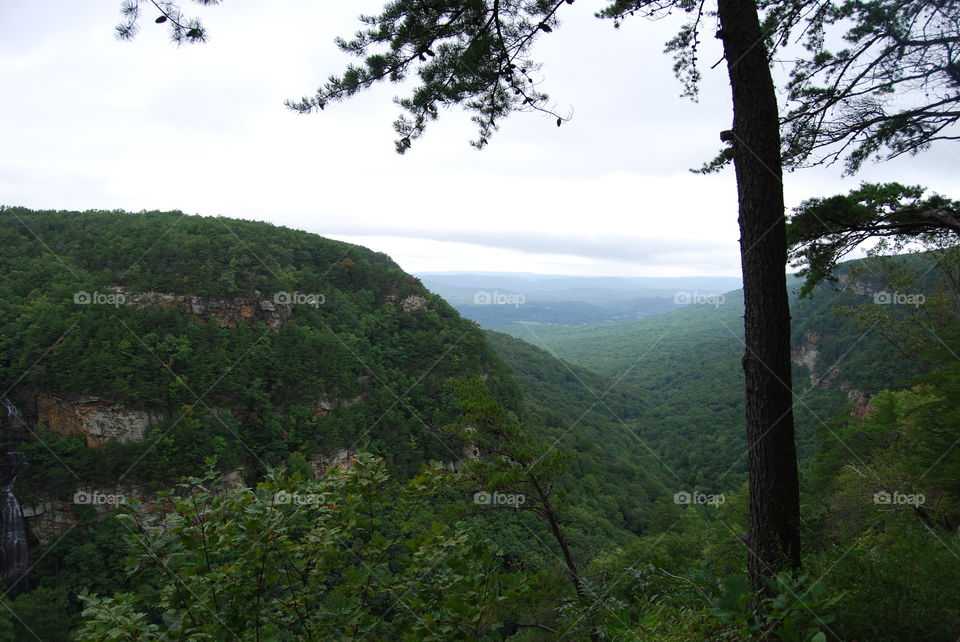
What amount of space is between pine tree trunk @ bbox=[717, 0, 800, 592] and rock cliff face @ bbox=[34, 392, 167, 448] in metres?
37.6

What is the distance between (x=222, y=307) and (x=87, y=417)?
1239 cm

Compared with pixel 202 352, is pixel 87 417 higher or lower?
lower

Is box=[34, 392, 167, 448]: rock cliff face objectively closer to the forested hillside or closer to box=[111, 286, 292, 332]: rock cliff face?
the forested hillside

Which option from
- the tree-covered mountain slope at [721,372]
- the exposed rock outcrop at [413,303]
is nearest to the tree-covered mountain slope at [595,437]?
the tree-covered mountain slope at [721,372]

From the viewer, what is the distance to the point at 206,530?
8.16ft

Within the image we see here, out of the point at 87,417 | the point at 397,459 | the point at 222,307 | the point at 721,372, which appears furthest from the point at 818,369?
the point at 87,417

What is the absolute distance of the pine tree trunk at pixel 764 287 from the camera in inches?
120

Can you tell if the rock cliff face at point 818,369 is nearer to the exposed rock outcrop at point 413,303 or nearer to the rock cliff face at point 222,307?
the exposed rock outcrop at point 413,303

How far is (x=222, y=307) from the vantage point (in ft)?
127

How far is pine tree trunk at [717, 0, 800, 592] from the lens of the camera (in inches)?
120

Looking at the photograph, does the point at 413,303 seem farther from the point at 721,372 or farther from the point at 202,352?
the point at 721,372

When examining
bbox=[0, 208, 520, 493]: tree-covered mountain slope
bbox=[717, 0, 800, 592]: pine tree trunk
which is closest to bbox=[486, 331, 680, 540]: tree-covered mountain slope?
bbox=[0, 208, 520, 493]: tree-covered mountain slope

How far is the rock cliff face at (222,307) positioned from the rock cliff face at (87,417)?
29.4ft

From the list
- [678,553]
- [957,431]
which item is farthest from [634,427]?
[957,431]
